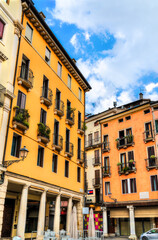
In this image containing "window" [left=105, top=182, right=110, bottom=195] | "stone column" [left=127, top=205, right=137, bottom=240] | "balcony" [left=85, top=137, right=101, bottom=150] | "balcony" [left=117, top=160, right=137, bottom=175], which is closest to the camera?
"stone column" [left=127, top=205, right=137, bottom=240]

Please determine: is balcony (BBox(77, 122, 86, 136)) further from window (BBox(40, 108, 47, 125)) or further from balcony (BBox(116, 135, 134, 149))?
balcony (BBox(116, 135, 134, 149))

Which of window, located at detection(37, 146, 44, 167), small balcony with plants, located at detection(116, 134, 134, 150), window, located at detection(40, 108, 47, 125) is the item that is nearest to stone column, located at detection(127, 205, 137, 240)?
small balcony with plants, located at detection(116, 134, 134, 150)

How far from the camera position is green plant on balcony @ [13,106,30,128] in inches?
626

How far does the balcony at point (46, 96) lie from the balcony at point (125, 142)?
16.8 metres

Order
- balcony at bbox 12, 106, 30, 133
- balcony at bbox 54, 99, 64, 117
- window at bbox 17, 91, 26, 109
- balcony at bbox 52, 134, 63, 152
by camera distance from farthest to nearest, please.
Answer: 1. balcony at bbox 54, 99, 64, 117
2. balcony at bbox 52, 134, 63, 152
3. window at bbox 17, 91, 26, 109
4. balcony at bbox 12, 106, 30, 133

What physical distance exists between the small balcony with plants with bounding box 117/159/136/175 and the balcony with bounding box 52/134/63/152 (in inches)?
569

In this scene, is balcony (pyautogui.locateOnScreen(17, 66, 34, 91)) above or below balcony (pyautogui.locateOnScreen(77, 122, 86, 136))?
above

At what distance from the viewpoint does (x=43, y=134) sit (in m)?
18.7

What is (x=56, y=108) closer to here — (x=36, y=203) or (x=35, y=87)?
(x=35, y=87)

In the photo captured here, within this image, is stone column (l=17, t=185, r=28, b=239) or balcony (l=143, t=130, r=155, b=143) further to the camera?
balcony (l=143, t=130, r=155, b=143)

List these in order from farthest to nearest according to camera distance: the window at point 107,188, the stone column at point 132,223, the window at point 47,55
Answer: the window at point 107,188
the stone column at point 132,223
the window at point 47,55

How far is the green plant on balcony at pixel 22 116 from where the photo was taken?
52.1 feet

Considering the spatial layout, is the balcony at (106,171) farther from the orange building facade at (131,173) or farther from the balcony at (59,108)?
the balcony at (59,108)

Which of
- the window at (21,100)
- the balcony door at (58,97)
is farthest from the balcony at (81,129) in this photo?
the window at (21,100)
